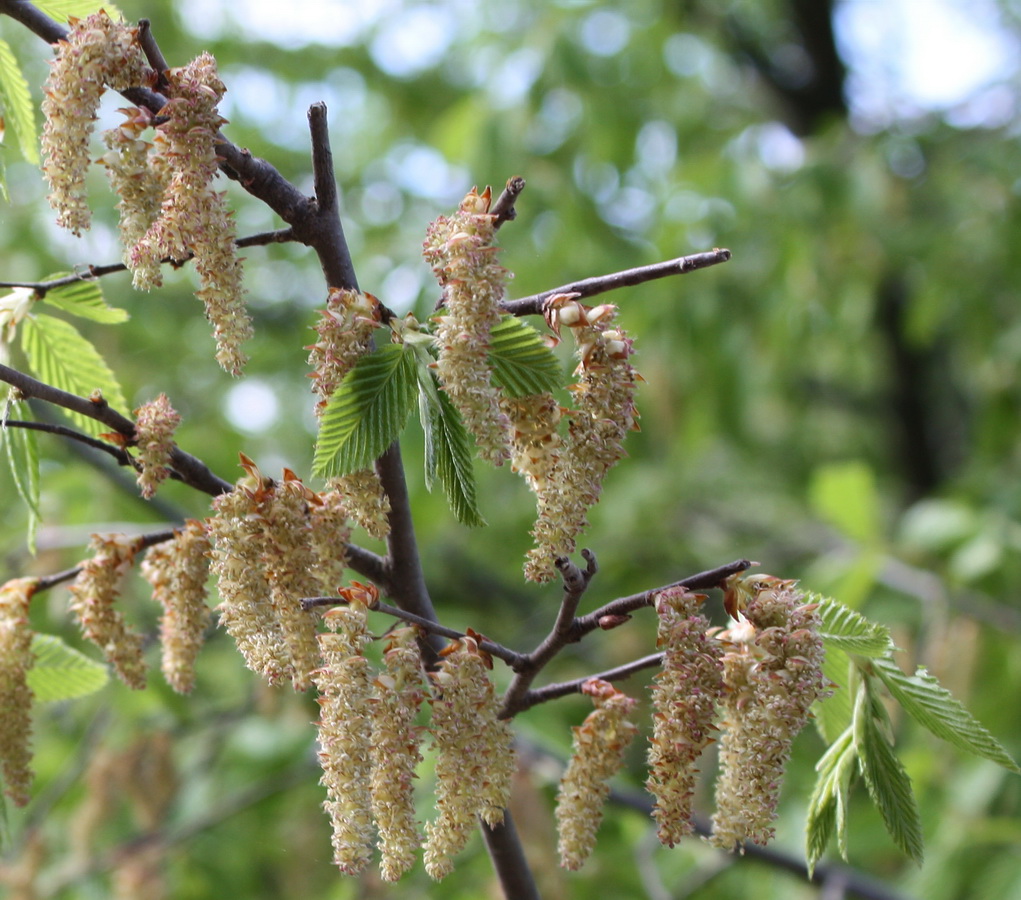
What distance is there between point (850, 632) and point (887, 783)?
0.16 m

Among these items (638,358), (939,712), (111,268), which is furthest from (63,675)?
(638,358)

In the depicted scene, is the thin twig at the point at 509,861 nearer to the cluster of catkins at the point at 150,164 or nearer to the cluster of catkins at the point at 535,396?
the cluster of catkins at the point at 535,396

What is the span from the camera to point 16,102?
121 cm

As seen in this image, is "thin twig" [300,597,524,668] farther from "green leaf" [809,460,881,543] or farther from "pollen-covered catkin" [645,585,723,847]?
"green leaf" [809,460,881,543]

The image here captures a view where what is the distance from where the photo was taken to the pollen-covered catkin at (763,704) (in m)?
0.85

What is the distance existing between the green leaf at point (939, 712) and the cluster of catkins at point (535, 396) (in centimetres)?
43

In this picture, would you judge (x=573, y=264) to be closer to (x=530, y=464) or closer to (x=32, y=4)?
(x=32, y=4)

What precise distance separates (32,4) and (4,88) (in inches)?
4.5

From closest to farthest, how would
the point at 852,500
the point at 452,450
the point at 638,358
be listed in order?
the point at 452,450
the point at 852,500
the point at 638,358

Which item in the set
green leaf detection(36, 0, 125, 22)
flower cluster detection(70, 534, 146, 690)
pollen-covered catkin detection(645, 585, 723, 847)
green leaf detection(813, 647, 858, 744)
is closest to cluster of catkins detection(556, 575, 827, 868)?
pollen-covered catkin detection(645, 585, 723, 847)

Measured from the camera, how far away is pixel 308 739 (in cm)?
324

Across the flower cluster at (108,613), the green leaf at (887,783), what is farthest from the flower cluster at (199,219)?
the green leaf at (887,783)

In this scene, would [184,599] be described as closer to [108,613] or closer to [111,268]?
[108,613]

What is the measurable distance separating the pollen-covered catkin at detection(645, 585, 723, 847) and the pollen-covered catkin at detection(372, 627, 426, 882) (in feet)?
0.65
